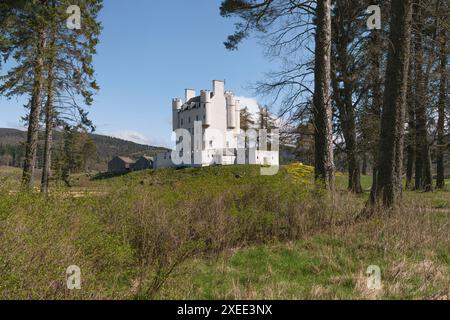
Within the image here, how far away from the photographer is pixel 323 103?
1076cm

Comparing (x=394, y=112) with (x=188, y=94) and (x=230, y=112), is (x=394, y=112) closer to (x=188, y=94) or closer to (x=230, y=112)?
(x=230, y=112)

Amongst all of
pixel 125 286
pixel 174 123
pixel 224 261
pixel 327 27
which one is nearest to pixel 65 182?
pixel 125 286

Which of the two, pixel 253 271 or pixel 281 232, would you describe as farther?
pixel 281 232

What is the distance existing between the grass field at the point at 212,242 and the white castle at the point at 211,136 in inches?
1533

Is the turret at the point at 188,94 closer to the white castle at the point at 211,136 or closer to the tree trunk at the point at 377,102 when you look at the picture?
the white castle at the point at 211,136

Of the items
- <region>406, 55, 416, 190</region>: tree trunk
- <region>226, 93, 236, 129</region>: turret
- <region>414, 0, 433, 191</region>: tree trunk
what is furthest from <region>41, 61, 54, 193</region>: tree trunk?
<region>226, 93, 236, 129</region>: turret

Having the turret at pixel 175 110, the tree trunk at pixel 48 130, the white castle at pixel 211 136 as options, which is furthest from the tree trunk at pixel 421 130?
the turret at pixel 175 110

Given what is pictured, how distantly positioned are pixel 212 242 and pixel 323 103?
528cm

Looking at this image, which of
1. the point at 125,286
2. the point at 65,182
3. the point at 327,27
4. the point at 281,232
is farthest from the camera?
the point at 327,27

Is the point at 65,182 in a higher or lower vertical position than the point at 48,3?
lower

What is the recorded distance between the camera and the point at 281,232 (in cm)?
803

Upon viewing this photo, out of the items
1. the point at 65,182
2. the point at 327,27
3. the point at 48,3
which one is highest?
the point at 48,3

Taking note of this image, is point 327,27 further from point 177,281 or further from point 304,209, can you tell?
point 177,281
